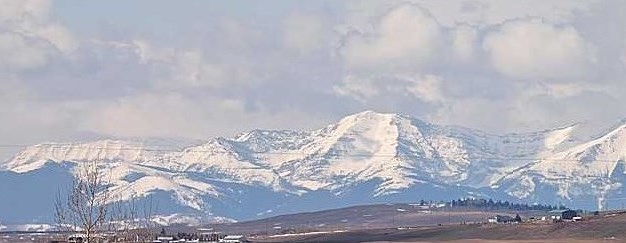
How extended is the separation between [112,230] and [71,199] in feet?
64.3

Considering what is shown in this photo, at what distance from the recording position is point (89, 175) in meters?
124

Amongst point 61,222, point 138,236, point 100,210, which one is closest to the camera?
point 100,210

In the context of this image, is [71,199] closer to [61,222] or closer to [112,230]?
[61,222]

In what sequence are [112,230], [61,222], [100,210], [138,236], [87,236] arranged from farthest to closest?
[138,236] < [112,230] < [61,222] < [100,210] < [87,236]

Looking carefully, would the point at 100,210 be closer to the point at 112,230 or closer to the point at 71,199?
the point at 71,199

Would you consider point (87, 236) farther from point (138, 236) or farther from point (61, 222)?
point (138, 236)

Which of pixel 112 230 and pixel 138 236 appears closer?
pixel 112 230

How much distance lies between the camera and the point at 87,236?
101m

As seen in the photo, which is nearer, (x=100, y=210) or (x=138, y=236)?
(x=100, y=210)

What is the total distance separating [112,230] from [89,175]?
13.7 metres

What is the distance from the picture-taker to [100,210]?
111 m

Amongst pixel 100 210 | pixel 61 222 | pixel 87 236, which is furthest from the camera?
pixel 61 222

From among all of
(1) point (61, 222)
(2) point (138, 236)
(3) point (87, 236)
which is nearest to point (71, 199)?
(1) point (61, 222)

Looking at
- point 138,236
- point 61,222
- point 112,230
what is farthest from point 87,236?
point 138,236
